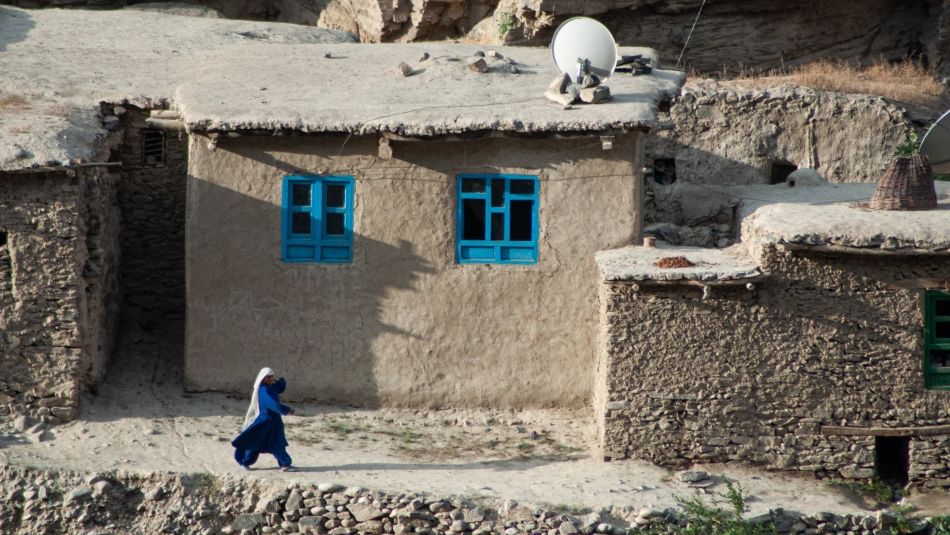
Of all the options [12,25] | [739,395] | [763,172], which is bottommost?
[739,395]

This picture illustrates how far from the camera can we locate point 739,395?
13781mm

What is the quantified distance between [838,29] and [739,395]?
9963mm

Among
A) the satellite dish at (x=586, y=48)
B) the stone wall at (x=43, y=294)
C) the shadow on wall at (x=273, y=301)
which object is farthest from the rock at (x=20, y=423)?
the satellite dish at (x=586, y=48)

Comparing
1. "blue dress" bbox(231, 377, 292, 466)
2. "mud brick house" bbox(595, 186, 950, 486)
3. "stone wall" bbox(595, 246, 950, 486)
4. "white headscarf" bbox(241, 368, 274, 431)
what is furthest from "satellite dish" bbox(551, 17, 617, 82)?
"blue dress" bbox(231, 377, 292, 466)

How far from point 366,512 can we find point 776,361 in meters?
4.16

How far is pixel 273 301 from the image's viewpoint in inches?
598

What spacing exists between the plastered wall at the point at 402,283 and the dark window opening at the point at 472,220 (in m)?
0.19

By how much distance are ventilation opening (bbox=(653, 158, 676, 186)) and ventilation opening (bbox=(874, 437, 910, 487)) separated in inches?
229

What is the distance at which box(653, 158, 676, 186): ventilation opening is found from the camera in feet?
62.7

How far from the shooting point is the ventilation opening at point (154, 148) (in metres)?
16.3

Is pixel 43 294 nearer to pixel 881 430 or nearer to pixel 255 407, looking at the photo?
pixel 255 407

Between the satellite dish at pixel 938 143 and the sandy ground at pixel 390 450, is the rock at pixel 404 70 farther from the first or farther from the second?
the satellite dish at pixel 938 143

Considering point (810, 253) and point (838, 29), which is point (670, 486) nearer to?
point (810, 253)

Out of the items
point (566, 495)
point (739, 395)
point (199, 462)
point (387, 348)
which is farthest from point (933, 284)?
point (199, 462)
